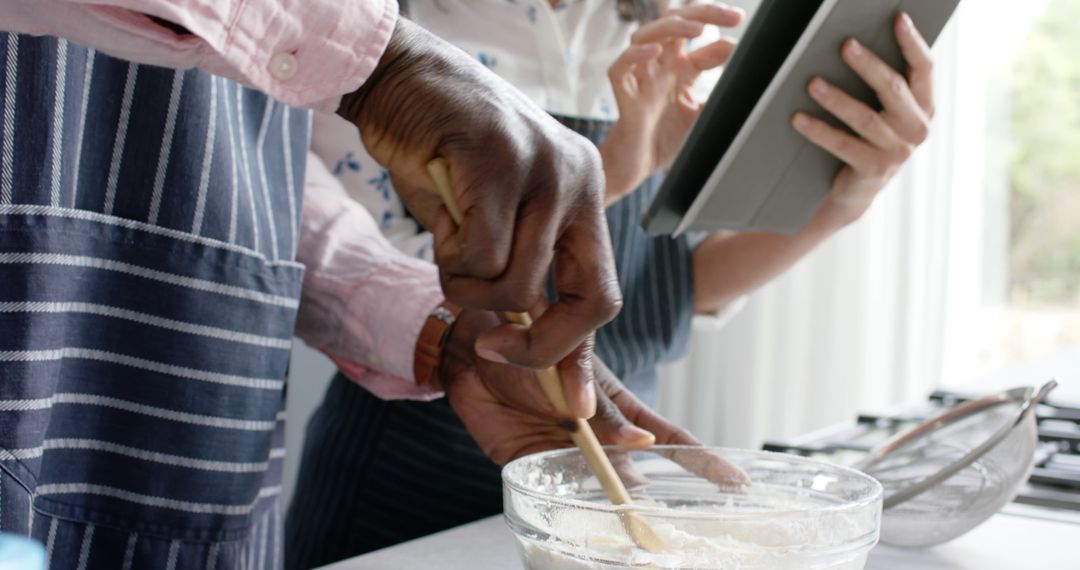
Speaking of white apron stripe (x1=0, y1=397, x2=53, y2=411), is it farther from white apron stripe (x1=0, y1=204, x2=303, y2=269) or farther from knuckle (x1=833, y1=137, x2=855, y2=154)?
knuckle (x1=833, y1=137, x2=855, y2=154)

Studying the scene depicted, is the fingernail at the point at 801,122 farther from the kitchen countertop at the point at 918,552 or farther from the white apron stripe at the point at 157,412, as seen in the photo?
the white apron stripe at the point at 157,412

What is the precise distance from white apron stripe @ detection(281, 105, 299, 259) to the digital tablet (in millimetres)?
326

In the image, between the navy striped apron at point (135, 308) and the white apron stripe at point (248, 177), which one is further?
the white apron stripe at point (248, 177)

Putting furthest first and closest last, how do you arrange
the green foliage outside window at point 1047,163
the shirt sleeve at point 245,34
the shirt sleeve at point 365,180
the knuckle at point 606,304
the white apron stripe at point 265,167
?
1. the green foliage outside window at point 1047,163
2. the shirt sleeve at point 365,180
3. the white apron stripe at point 265,167
4. the knuckle at point 606,304
5. the shirt sleeve at point 245,34

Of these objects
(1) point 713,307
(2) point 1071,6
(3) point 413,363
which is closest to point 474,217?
(3) point 413,363

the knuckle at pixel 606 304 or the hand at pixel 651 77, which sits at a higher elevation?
the hand at pixel 651 77

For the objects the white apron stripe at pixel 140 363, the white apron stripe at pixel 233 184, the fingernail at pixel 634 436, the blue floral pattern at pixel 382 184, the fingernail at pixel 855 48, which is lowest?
the white apron stripe at pixel 140 363

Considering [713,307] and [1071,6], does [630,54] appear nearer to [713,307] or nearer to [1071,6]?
[713,307]

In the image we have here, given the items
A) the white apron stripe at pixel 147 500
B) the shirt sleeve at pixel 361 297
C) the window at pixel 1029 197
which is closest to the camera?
the white apron stripe at pixel 147 500

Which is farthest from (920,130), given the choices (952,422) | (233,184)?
(233,184)

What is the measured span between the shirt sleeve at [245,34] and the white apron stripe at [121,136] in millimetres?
208

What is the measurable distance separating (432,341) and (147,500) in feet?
0.80

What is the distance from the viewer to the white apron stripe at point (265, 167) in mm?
789

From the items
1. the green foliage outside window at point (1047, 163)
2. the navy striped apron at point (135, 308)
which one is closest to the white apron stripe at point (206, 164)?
the navy striped apron at point (135, 308)
